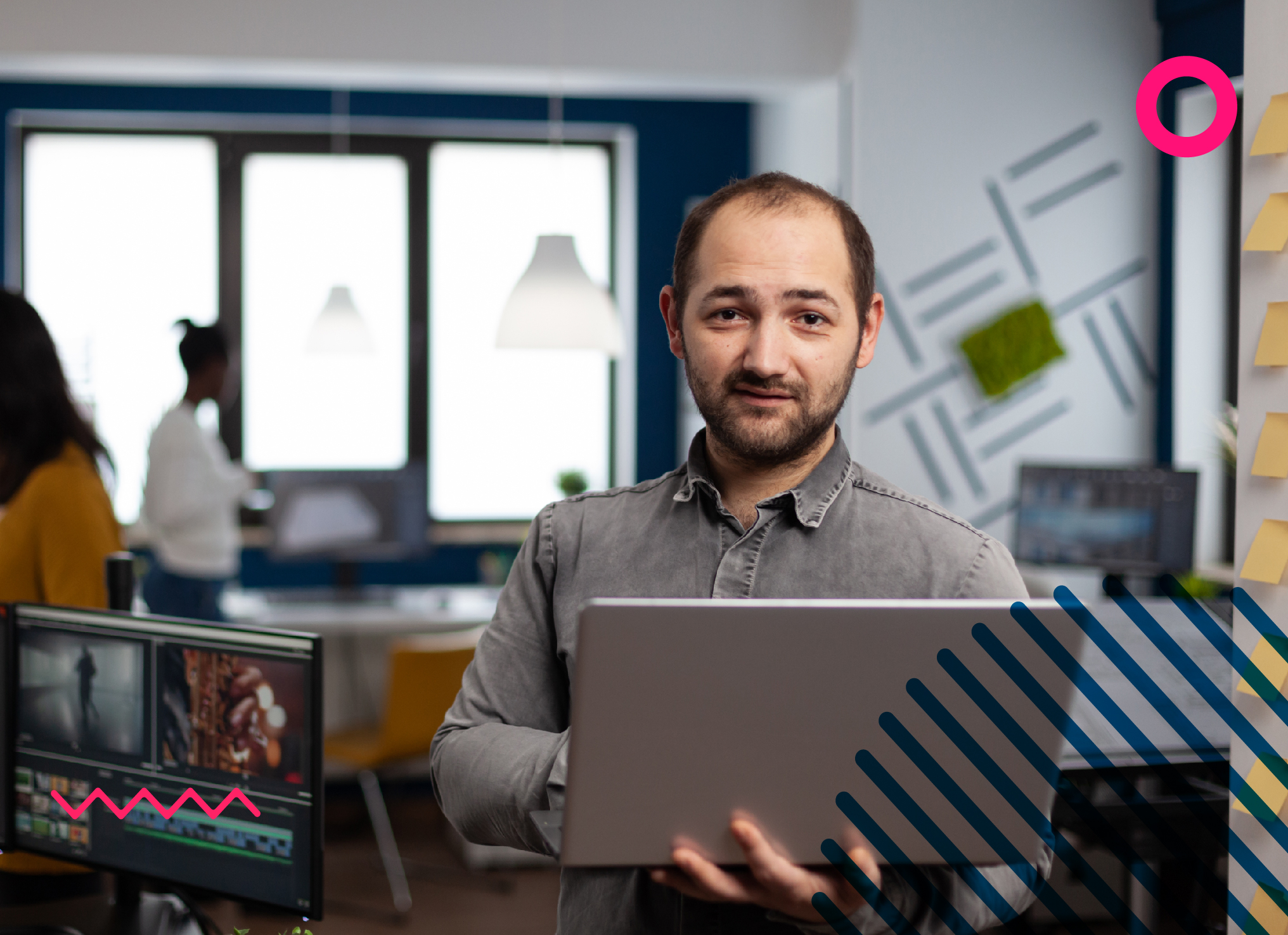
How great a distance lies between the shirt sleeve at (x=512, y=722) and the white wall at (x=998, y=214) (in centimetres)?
313

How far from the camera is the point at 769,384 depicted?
3.64 ft

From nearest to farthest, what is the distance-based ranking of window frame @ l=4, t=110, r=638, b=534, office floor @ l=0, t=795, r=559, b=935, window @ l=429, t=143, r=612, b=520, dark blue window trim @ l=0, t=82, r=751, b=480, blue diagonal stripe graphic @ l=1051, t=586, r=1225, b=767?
blue diagonal stripe graphic @ l=1051, t=586, r=1225, b=767 < office floor @ l=0, t=795, r=559, b=935 < window frame @ l=4, t=110, r=638, b=534 < dark blue window trim @ l=0, t=82, r=751, b=480 < window @ l=429, t=143, r=612, b=520

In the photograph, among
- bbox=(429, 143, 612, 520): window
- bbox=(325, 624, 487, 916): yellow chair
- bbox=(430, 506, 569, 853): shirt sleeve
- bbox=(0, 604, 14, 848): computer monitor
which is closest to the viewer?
bbox=(430, 506, 569, 853): shirt sleeve

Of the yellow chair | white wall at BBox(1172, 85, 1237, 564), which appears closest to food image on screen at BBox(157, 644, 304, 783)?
the yellow chair

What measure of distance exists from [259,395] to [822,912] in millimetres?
5180

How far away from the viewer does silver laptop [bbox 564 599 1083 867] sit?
864mm

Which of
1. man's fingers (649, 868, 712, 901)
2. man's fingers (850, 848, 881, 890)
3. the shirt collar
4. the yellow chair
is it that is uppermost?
the shirt collar

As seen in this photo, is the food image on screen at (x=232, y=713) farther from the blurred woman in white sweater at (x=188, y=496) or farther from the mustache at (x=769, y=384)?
the blurred woman in white sweater at (x=188, y=496)

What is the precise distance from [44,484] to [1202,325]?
373cm

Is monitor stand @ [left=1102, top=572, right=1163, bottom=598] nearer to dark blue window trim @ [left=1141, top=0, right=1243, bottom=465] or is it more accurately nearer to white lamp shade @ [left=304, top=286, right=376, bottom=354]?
dark blue window trim @ [left=1141, top=0, right=1243, bottom=465]

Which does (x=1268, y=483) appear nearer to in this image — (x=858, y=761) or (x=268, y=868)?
(x=858, y=761)

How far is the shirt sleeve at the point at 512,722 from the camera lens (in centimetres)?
107

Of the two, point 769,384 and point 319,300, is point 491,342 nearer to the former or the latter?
point 319,300

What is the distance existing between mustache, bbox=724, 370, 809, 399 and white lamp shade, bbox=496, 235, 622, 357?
233cm
